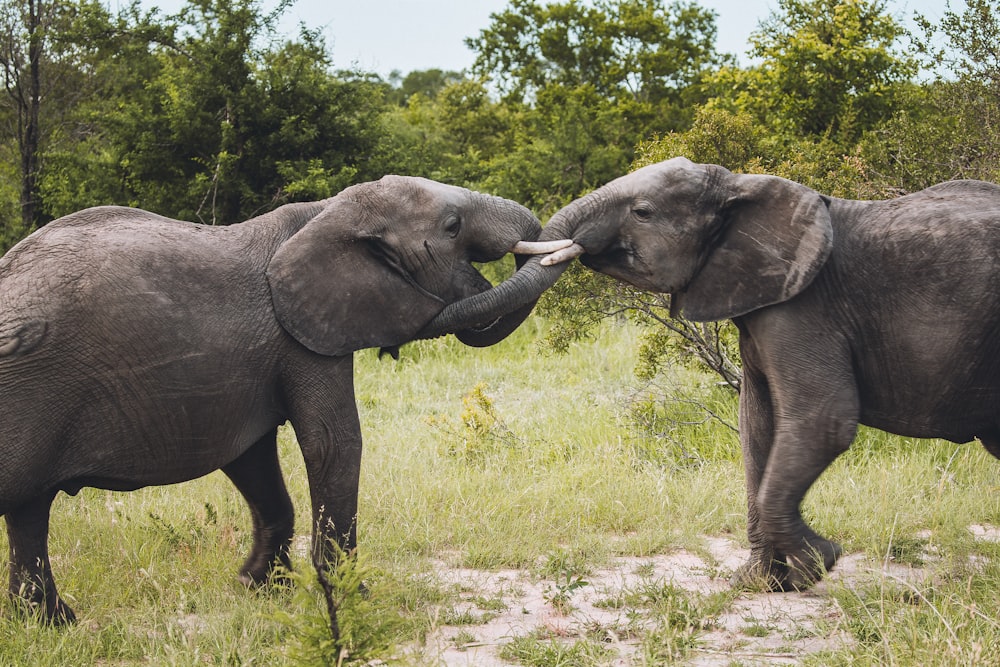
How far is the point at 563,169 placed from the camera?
15844 mm

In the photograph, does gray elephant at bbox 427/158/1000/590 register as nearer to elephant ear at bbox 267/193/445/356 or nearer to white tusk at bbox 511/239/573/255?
white tusk at bbox 511/239/573/255

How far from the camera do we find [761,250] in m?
4.77

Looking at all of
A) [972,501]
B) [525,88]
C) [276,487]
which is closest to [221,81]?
[276,487]

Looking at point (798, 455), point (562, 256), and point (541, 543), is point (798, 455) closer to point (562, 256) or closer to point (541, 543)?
point (562, 256)

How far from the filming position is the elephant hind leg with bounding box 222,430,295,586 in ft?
16.5

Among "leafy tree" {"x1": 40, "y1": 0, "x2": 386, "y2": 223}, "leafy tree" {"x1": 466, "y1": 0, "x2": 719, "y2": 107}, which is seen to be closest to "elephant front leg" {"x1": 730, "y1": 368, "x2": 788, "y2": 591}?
"leafy tree" {"x1": 40, "y1": 0, "x2": 386, "y2": 223}

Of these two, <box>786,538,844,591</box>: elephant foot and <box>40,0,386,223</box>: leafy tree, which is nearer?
<box>786,538,844,591</box>: elephant foot

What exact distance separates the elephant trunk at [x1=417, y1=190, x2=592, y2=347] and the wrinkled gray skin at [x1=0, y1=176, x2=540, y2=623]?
49 millimetres

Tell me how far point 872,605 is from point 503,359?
654 cm

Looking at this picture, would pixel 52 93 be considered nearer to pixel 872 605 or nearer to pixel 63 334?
pixel 63 334

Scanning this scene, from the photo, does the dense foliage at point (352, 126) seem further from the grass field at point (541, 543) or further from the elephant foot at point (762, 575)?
the elephant foot at point (762, 575)

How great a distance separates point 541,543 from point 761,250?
2.03m

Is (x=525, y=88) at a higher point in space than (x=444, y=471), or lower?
higher

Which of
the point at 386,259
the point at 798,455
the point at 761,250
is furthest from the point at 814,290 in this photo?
the point at 386,259
